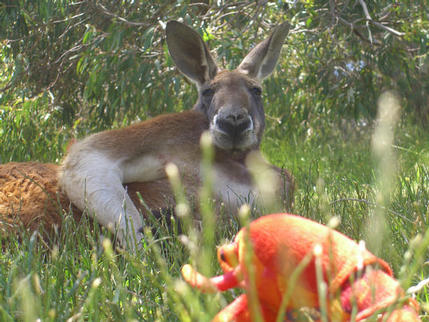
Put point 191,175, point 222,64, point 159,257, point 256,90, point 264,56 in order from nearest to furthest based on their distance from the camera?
point 159,257 → point 191,175 → point 256,90 → point 264,56 → point 222,64

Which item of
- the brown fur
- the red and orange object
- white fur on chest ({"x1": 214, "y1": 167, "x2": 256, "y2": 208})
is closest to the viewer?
the red and orange object

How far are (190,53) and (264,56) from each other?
1.98 ft

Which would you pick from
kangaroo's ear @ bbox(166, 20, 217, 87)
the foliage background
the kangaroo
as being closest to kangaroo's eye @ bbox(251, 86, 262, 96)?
the kangaroo

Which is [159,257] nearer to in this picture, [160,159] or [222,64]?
[160,159]

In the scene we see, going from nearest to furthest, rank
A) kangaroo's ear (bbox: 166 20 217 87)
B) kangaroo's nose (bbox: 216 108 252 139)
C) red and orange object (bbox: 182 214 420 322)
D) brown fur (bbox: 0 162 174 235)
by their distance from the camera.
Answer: red and orange object (bbox: 182 214 420 322), brown fur (bbox: 0 162 174 235), kangaroo's nose (bbox: 216 108 252 139), kangaroo's ear (bbox: 166 20 217 87)

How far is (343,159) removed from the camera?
5.19 metres

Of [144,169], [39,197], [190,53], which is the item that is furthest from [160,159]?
[190,53]

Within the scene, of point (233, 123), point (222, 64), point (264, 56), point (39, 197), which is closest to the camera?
point (39, 197)

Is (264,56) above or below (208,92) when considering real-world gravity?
above

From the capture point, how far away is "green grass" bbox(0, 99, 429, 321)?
106cm

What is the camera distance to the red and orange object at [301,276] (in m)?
0.90

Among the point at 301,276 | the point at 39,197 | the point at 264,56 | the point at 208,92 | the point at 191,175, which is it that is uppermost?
the point at 301,276

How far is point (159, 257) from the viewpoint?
0.94 metres

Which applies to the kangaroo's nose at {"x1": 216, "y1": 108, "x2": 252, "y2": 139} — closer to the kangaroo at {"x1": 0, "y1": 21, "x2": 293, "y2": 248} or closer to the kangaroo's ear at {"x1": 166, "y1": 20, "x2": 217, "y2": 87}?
the kangaroo at {"x1": 0, "y1": 21, "x2": 293, "y2": 248}
